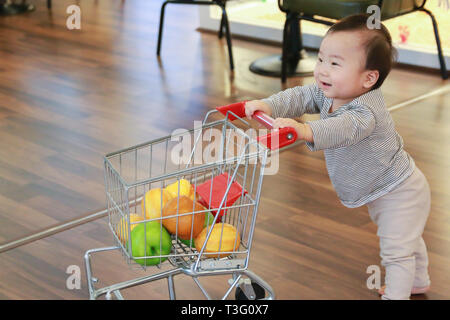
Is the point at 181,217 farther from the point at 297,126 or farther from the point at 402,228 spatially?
the point at 402,228

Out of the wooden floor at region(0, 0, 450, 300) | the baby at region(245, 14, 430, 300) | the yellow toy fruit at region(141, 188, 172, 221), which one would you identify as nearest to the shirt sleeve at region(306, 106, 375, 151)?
the baby at region(245, 14, 430, 300)

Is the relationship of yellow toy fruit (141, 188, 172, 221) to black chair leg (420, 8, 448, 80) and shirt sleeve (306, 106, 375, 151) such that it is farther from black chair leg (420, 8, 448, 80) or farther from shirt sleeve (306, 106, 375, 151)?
black chair leg (420, 8, 448, 80)

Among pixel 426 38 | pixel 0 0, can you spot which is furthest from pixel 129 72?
pixel 0 0

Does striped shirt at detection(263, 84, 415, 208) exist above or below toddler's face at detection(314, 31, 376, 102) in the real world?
below

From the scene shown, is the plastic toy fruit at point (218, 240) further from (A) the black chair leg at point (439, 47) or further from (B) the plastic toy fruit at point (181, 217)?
(A) the black chair leg at point (439, 47)

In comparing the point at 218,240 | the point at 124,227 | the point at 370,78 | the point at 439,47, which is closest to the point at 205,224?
the point at 218,240

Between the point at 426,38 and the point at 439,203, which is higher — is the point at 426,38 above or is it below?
above

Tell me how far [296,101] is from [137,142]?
1.41 m

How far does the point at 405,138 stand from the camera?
3189 millimetres

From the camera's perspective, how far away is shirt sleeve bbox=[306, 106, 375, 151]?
64.1 inches

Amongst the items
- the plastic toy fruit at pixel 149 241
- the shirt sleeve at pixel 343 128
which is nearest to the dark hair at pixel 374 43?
the shirt sleeve at pixel 343 128

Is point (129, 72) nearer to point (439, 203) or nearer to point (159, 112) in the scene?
point (159, 112)
